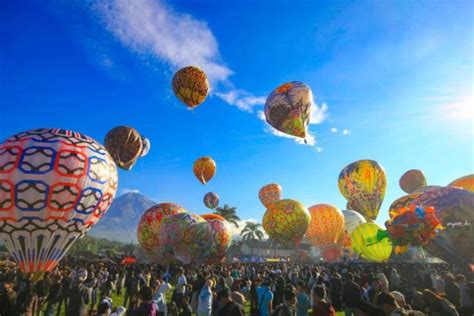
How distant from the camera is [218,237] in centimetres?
3131

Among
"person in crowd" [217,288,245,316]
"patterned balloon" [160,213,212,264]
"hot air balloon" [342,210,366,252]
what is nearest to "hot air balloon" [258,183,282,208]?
"hot air balloon" [342,210,366,252]

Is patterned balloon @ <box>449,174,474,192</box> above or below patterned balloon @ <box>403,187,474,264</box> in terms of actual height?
above

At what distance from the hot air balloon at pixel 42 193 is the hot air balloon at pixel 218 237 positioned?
15.8 meters

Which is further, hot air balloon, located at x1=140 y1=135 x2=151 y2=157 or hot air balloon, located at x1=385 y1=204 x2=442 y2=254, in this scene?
hot air balloon, located at x1=140 y1=135 x2=151 y2=157

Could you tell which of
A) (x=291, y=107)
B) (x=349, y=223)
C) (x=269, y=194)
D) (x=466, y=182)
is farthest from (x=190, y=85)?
(x=349, y=223)

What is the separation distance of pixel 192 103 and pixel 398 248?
20.0 meters

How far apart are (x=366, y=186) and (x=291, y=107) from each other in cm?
1142

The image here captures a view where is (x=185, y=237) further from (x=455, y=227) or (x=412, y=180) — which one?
(x=412, y=180)

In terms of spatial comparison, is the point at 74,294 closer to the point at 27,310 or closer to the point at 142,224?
the point at 27,310

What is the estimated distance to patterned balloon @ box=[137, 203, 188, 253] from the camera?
31.0 meters

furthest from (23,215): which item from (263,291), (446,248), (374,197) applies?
(374,197)

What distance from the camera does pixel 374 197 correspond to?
99.8ft

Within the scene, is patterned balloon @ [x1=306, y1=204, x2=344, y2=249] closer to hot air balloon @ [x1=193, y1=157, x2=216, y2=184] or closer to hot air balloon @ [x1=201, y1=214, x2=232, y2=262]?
hot air balloon @ [x1=201, y1=214, x2=232, y2=262]

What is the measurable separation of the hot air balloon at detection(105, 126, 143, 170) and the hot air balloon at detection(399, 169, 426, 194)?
34.7 m
